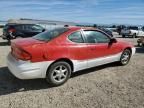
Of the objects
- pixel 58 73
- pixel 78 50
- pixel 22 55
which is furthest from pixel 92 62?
pixel 22 55

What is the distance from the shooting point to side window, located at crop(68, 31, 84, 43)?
18.1 ft

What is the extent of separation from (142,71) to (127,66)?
2.30ft

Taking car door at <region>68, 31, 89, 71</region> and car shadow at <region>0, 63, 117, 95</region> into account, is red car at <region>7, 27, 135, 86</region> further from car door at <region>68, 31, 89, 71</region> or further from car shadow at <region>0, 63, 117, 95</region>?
car shadow at <region>0, 63, 117, 95</region>

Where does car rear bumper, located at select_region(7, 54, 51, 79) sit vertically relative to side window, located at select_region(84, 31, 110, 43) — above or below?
below

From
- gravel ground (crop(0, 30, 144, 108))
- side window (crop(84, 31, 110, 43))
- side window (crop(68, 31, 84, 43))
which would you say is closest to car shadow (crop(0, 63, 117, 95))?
gravel ground (crop(0, 30, 144, 108))

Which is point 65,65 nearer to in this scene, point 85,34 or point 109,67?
point 85,34

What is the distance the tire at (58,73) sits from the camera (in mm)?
5012

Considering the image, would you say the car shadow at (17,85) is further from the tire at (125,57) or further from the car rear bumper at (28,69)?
the tire at (125,57)

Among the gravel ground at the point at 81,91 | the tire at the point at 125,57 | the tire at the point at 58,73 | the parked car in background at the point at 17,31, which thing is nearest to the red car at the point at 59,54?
the tire at the point at 58,73

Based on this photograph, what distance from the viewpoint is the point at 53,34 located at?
564 cm

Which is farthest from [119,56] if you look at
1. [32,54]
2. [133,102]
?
[32,54]

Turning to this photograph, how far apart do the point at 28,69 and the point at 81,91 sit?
56.9 inches

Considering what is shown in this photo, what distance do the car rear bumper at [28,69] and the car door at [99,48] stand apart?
1.61 m

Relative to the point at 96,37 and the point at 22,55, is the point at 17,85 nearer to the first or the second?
the point at 22,55
